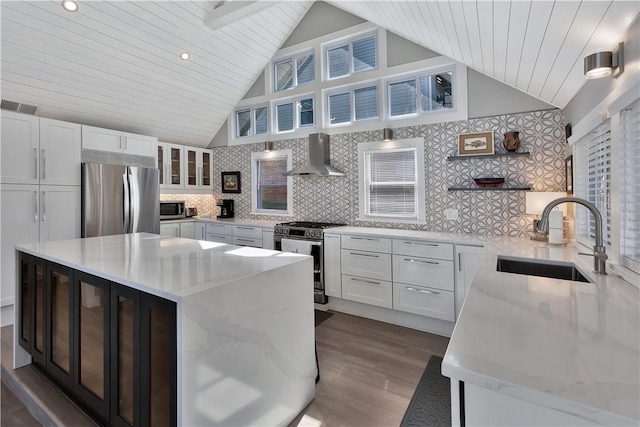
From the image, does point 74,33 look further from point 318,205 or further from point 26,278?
point 318,205

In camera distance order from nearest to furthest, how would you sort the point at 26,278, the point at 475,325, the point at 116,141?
the point at 475,325 → the point at 26,278 → the point at 116,141

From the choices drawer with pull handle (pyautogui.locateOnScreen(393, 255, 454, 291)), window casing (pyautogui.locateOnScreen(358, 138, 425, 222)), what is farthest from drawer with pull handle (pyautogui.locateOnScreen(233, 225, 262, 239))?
drawer with pull handle (pyautogui.locateOnScreen(393, 255, 454, 291))

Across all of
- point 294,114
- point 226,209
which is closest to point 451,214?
point 294,114

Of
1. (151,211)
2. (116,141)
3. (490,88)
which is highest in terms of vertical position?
(490,88)

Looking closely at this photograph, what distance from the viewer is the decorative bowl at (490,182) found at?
10.9 feet

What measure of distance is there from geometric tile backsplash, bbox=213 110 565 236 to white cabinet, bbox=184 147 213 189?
2.13 m

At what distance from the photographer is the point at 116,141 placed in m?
4.47

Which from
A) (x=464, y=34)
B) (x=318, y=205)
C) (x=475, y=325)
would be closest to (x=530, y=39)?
(x=464, y=34)

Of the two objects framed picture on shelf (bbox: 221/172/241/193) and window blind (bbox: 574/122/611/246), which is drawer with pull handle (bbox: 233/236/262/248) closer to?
framed picture on shelf (bbox: 221/172/241/193)

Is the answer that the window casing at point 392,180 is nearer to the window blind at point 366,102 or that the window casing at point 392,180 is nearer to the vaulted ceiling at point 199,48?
the window blind at point 366,102

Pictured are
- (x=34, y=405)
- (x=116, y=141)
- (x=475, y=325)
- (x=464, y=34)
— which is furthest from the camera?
(x=116, y=141)

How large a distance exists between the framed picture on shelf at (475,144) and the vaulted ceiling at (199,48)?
1.87ft

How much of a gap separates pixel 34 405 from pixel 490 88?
4799mm

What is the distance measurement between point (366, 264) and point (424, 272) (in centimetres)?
66
